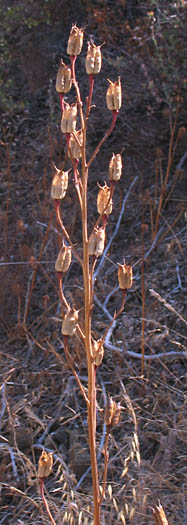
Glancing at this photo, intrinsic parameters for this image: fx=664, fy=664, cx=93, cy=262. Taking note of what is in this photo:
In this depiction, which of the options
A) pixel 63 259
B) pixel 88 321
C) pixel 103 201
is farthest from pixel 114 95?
pixel 88 321

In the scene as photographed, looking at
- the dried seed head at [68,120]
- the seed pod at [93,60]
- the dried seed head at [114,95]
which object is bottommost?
the dried seed head at [68,120]

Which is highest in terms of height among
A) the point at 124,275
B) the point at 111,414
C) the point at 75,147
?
the point at 75,147

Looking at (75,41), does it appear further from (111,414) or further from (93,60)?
(111,414)

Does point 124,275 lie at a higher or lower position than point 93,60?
lower

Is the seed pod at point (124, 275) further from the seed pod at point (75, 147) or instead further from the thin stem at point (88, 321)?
the seed pod at point (75, 147)

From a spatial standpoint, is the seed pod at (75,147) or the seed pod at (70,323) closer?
the seed pod at (70,323)

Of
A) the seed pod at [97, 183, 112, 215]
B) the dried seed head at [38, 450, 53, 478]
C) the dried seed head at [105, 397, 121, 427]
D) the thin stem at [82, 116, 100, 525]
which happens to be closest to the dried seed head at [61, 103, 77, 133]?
the thin stem at [82, 116, 100, 525]

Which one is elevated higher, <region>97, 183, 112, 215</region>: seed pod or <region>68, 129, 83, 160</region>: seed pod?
<region>68, 129, 83, 160</region>: seed pod

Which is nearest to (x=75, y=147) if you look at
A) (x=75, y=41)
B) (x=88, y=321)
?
(x=75, y=41)

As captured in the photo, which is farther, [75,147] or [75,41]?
[75,147]

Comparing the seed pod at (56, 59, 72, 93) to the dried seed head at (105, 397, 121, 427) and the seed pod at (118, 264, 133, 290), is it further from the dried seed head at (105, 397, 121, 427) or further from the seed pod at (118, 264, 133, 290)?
the dried seed head at (105, 397, 121, 427)

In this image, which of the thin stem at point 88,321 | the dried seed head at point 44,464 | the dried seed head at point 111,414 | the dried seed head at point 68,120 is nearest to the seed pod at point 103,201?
the thin stem at point 88,321

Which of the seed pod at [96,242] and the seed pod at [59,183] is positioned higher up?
the seed pod at [59,183]

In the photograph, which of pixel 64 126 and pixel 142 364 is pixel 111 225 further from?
pixel 64 126
